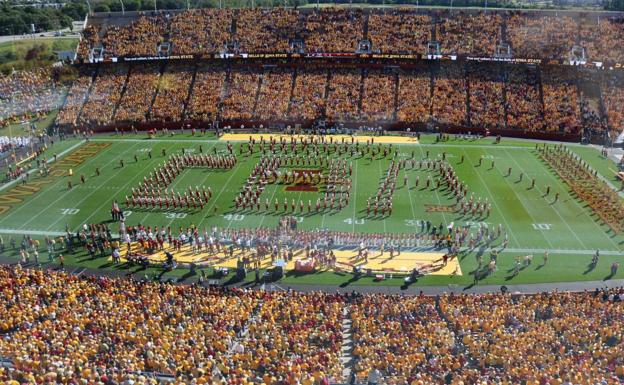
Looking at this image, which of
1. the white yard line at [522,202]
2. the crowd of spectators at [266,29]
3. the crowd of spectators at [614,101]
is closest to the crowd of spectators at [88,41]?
the crowd of spectators at [266,29]

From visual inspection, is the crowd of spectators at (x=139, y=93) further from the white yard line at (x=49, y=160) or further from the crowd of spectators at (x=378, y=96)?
the crowd of spectators at (x=378, y=96)

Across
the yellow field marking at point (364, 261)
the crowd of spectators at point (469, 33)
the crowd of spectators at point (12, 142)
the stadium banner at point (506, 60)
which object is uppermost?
the crowd of spectators at point (469, 33)

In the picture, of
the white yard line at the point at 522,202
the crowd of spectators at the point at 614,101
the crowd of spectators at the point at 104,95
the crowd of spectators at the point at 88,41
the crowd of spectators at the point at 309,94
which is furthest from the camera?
the crowd of spectators at the point at 88,41

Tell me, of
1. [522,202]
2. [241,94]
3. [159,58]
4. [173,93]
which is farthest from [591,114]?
[159,58]

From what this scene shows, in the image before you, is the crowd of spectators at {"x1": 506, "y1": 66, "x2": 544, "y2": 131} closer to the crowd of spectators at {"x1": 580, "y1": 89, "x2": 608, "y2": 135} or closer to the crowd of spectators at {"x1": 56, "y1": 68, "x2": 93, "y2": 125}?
the crowd of spectators at {"x1": 580, "y1": 89, "x2": 608, "y2": 135}

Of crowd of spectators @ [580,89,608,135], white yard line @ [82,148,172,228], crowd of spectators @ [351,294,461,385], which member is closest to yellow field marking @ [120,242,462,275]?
Result: crowd of spectators @ [351,294,461,385]

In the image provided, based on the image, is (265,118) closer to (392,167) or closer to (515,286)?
(392,167)

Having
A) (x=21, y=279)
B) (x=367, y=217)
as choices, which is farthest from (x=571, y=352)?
(x=21, y=279)
